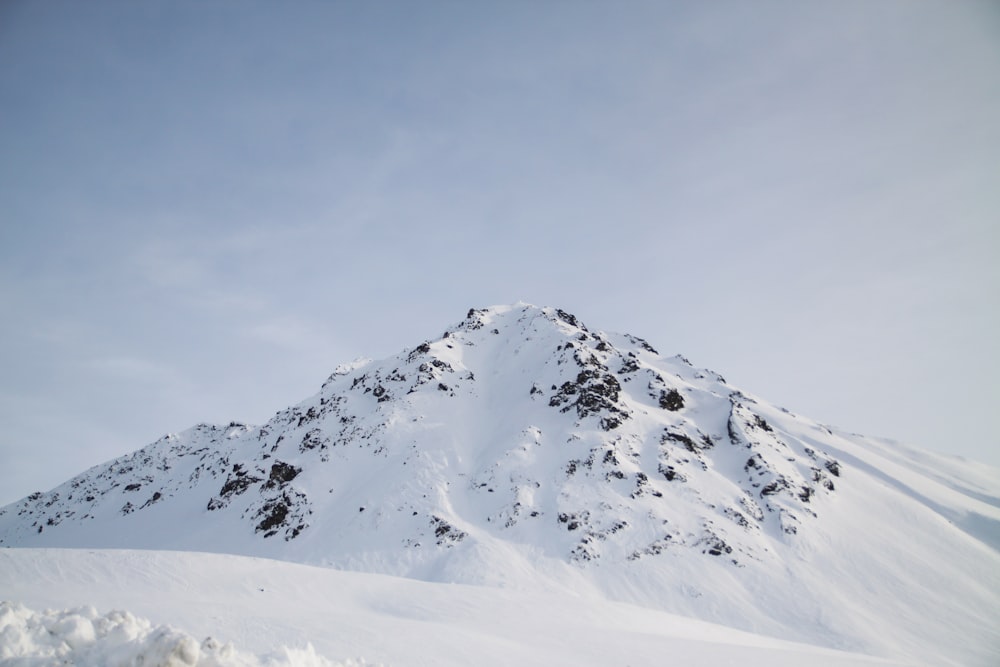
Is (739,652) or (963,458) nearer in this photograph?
(739,652)

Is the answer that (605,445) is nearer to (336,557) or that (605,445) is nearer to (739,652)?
(336,557)

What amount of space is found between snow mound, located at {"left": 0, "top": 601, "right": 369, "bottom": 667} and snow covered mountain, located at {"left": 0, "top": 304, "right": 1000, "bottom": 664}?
104 feet

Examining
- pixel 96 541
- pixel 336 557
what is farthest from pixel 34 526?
pixel 336 557

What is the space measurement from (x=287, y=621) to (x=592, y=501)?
34669mm

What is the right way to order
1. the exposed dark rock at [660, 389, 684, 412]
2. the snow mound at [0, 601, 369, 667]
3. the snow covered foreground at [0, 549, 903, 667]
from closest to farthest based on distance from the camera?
the snow mound at [0, 601, 369, 667], the snow covered foreground at [0, 549, 903, 667], the exposed dark rock at [660, 389, 684, 412]

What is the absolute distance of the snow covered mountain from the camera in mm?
36750

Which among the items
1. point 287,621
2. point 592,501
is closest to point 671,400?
point 592,501

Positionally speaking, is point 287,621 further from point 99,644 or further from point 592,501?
point 592,501

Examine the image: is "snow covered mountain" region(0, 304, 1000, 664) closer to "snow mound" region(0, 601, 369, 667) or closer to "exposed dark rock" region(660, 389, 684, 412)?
"exposed dark rock" region(660, 389, 684, 412)

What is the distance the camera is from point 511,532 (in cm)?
4275

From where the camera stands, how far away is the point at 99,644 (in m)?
7.01

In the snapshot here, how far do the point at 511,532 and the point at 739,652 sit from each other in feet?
83.1

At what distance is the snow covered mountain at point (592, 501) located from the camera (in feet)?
121

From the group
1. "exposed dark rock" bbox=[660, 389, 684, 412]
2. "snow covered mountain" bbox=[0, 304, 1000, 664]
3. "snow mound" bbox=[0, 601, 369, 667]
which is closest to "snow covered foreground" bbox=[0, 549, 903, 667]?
"snow mound" bbox=[0, 601, 369, 667]
